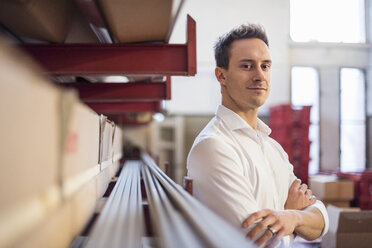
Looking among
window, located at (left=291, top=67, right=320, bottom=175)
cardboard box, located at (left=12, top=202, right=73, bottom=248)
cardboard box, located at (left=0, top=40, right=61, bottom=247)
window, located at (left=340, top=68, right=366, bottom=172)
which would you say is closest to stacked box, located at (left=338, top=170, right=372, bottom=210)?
window, located at (left=291, top=67, right=320, bottom=175)

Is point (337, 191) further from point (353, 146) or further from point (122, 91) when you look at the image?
point (122, 91)

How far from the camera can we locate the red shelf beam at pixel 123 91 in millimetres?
2328

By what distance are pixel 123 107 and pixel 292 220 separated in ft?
6.96

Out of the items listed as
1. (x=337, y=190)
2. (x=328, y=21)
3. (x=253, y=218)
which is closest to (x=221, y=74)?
(x=253, y=218)

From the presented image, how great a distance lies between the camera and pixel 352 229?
8.38 feet

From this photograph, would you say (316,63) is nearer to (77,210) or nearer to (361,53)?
(361,53)

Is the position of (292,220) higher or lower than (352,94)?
lower

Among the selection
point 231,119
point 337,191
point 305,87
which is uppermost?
point 305,87

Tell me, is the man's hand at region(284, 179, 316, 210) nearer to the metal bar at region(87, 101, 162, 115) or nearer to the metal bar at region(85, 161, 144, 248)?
the metal bar at region(85, 161, 144, 248)

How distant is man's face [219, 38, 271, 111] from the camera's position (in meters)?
1.51

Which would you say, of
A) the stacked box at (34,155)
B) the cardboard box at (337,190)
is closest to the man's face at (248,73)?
the stacked box at (34,155)

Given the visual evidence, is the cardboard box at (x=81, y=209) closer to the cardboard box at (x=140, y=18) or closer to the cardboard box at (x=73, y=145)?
the cardboard box at (x=73, y=145)

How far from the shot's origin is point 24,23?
147 cm

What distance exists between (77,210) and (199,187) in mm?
611
